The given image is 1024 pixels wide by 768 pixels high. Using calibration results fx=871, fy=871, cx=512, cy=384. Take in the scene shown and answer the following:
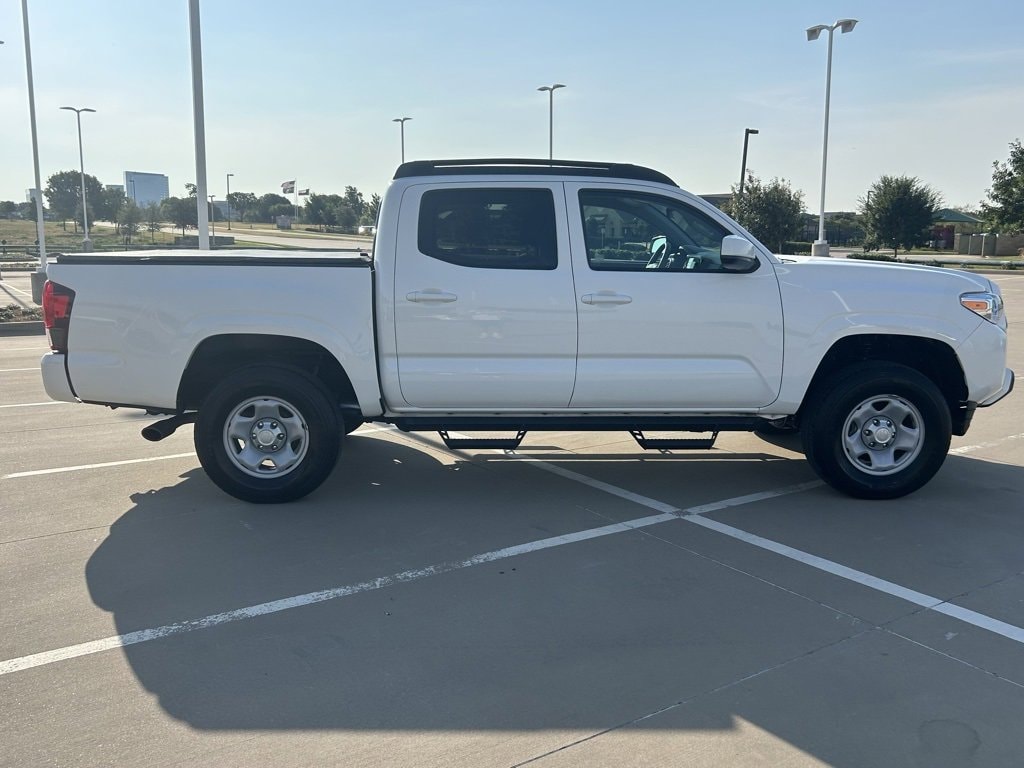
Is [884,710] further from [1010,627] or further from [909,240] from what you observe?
[909,240]

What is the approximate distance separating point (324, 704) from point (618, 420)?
9.91 feet

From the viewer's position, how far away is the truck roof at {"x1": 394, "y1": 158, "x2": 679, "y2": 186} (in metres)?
5.81

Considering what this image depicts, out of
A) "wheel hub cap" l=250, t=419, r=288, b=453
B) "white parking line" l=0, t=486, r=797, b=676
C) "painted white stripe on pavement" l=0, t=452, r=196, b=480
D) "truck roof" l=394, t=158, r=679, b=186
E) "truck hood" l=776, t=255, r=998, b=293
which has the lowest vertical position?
"white parking line" l=0, t=486, r=797, b=676

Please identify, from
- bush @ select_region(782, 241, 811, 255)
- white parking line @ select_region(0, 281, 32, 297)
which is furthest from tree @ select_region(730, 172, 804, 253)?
white parking line @ select_region(0, 281, 32, 297)

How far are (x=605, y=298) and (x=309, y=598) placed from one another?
2.59 meters

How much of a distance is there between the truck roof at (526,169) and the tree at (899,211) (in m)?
48.1

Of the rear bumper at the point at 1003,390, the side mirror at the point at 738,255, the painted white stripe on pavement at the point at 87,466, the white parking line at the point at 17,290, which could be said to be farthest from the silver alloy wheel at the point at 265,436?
the white parking line at the point at 17,290

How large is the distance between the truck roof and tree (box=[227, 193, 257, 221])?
329 ft

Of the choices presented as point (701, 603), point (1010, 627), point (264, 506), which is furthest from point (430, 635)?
point (1010, 627)

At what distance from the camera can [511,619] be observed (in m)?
4.09

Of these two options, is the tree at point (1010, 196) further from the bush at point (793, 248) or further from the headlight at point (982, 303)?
the headlight at point (982, 303)

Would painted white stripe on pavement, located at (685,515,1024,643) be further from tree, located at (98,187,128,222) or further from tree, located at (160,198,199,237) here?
tree, located at (98,187,128,222)

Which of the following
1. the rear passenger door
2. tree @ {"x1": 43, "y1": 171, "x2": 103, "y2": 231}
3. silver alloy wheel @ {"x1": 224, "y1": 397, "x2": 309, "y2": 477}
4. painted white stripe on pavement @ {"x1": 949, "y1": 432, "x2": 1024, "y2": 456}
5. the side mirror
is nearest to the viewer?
the side mirror

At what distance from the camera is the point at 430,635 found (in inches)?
155
